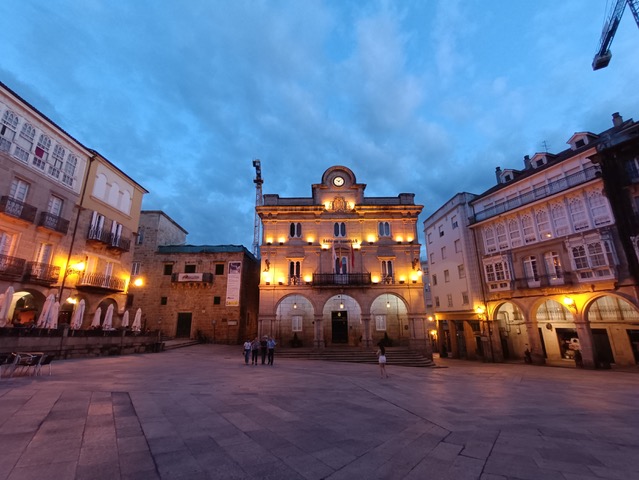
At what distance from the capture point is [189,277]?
35.0m

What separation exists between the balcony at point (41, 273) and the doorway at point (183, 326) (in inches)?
572

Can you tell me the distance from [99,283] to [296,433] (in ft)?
85.5

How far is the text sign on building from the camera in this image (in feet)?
114

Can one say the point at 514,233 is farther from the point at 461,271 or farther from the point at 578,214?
the point at 461,271

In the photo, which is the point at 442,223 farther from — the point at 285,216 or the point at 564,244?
the point at 285,216

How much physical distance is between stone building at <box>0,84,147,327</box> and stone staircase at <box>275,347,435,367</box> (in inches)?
654

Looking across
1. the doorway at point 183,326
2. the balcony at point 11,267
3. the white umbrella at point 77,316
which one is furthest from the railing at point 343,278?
the balcony at point 11,267

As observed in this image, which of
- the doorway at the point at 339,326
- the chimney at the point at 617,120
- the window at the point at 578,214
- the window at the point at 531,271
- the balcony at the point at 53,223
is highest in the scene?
the chimney at the point at 617,120

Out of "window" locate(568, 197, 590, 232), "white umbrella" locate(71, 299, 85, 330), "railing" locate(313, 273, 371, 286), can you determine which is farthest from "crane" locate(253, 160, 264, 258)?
"window" locate(568, 197, 590, 232)

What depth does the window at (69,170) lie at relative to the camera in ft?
78.0

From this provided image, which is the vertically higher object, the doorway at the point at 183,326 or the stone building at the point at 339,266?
the stone building at the point at 339,266

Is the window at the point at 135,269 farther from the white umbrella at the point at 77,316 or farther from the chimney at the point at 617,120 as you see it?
the chimney at the point at 617,120

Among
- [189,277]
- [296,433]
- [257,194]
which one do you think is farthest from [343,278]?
[257,194]

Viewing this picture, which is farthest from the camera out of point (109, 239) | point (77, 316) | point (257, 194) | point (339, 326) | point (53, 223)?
point (257, 194)
